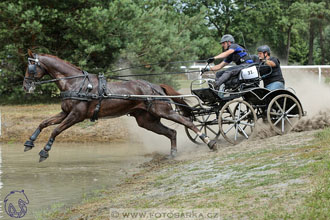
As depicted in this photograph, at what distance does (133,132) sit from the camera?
53.4 ft

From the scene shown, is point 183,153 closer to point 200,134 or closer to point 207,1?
point 200,134

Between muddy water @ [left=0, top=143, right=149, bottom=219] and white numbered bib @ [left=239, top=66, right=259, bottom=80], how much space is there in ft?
9.86

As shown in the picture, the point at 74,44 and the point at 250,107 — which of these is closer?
the point at 250,107

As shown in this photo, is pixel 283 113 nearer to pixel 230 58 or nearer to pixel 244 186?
pixel 230 58

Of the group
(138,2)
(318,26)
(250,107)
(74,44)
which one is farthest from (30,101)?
(318,26)

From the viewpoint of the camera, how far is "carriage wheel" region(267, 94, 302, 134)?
11.4m

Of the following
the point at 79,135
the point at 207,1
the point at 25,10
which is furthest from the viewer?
the point at 207,1

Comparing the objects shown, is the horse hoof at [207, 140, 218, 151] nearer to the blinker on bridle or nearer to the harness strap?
the harness strap

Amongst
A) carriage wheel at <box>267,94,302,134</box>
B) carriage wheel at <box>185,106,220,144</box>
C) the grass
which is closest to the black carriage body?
carriage wheel at <box>267,94,302,134</box>

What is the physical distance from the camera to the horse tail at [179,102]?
475 inches

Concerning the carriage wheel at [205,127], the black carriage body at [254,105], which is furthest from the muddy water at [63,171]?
the black carriage body at [254,105]

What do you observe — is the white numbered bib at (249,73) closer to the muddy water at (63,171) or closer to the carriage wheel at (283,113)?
the carriage wheel at (283,113)

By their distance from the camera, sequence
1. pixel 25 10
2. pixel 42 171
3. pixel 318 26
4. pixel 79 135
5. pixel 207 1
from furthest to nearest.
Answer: pixel 318 26
pixel 207 1
pixel 25 10
pixel 79 135
pixel 42 171

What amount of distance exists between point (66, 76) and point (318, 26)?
39.9m
